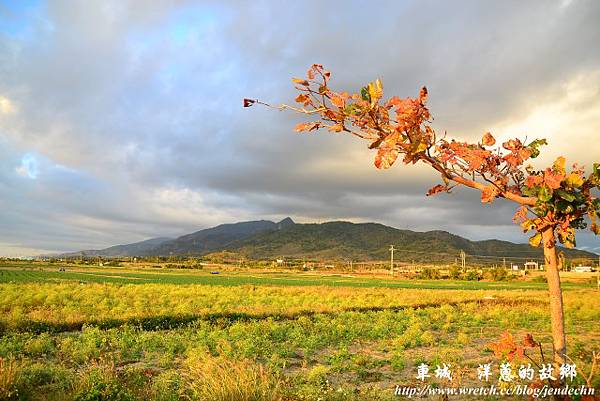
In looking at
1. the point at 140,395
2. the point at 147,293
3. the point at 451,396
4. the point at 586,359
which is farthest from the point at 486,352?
the point at 147,293

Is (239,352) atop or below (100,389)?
below

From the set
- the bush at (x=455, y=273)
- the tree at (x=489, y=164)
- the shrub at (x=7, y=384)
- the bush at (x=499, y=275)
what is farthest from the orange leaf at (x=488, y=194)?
the bush at (x=455, y=273)

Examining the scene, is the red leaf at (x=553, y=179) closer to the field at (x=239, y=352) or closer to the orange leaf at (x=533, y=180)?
the orange leaf at (x=533, y=180)

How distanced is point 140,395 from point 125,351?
22.0ft

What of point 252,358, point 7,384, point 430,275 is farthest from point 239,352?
point 430,275

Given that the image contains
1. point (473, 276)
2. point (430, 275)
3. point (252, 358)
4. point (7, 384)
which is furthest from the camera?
point (430, 275)

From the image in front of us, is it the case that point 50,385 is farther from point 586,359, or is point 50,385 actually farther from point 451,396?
point 586,359

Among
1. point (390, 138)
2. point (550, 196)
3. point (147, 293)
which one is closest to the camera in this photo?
point (390, 138)

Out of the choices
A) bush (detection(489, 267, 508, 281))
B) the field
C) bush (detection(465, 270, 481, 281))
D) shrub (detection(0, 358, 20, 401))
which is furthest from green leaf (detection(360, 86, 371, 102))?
bush (detection(489, 267, 508, 281))

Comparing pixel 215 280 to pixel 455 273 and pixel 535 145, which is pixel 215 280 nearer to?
pixel 455 273

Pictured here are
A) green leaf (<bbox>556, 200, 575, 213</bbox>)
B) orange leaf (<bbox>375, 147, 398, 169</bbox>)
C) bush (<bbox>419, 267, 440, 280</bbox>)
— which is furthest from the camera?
bush (<bbox>419, 267, 440, 280</bbox>)

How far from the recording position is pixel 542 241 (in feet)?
12.4

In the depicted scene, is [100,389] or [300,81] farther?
[100,389]

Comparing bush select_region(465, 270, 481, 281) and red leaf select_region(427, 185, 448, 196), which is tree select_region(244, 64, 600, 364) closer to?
red leaf select_region(427, 185, 448, 196)
